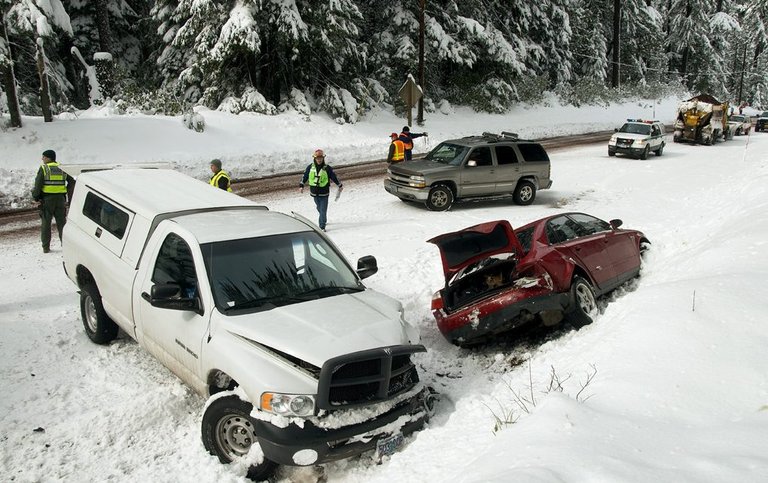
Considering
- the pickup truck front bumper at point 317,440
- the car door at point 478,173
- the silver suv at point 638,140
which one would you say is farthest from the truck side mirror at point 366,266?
the silver suv at point 638,140

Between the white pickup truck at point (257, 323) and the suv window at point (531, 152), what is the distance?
10903 millimetres

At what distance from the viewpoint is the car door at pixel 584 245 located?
785cm

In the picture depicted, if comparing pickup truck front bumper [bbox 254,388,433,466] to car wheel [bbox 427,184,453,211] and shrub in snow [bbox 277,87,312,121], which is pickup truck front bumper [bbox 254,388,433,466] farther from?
shrub in snow [bbox 277,87,312,121]

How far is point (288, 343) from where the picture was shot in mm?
4609

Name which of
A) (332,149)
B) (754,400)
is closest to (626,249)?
(754,400)

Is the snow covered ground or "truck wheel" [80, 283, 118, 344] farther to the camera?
"truck wheel" [80, 283, 118, 344]

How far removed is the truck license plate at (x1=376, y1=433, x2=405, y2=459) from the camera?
15.4ft

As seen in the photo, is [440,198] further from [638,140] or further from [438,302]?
[638,140]

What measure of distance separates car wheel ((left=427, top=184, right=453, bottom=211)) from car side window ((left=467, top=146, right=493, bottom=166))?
1143 millimetres

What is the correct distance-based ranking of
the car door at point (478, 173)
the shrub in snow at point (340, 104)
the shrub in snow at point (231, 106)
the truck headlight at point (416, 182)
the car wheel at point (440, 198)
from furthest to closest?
the shrub in snow at point (340, 104) → the shrub in snow at point (231, 106) → the car door at point (478, 173) → the car wheel at point (440, 198) → the truck headlight at point (416, 182)

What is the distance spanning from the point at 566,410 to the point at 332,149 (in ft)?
69.1

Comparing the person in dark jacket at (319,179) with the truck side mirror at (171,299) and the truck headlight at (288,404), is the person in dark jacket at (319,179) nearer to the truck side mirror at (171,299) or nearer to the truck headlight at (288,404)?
the truck side mirror at (171,299)

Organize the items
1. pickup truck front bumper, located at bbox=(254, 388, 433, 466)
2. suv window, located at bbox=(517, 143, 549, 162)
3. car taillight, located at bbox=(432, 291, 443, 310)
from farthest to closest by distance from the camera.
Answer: suv window, located at bbox=(517, 143, 549, 162) → car taillight, located at bbox=(432, 291, 443, 310) → pickup truck front bumper, located at bbox=(254, 388, 433, 466)

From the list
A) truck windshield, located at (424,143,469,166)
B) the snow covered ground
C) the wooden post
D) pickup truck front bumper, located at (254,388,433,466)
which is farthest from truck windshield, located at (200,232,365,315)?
the wooden post
